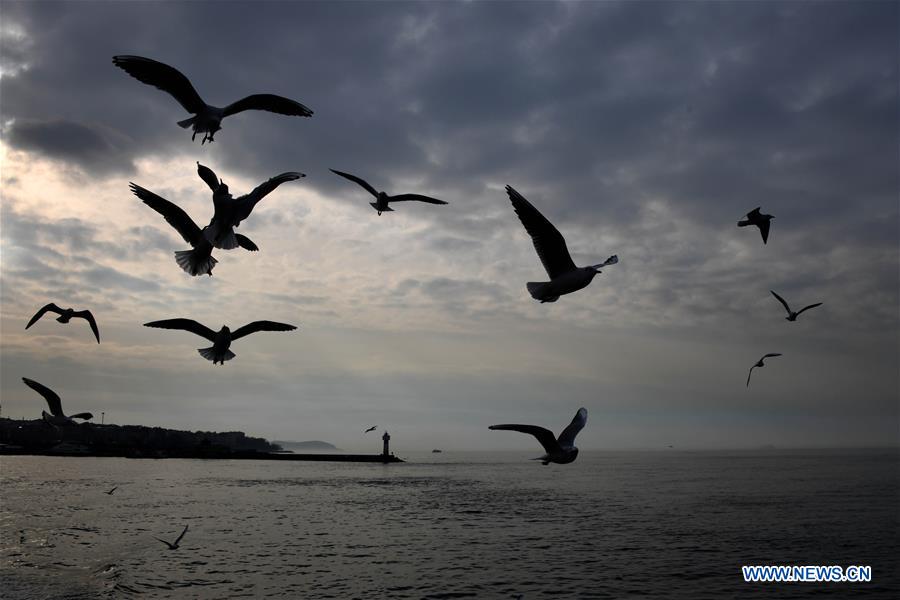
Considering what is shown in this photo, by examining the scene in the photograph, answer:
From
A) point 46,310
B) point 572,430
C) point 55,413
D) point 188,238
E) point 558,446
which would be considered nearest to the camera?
point 558,446

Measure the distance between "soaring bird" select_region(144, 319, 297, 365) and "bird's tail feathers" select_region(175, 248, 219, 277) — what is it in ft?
5.25

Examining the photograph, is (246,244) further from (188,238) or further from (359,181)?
(359,181)

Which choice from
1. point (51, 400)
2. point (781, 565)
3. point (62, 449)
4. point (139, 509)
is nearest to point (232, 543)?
point (51, 400)

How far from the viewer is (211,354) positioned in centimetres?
1474

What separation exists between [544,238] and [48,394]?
19.2 m

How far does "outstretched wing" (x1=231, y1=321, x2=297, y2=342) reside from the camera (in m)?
14.0

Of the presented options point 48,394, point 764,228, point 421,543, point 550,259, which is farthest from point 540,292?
point 421,543

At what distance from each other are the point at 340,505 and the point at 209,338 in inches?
1405

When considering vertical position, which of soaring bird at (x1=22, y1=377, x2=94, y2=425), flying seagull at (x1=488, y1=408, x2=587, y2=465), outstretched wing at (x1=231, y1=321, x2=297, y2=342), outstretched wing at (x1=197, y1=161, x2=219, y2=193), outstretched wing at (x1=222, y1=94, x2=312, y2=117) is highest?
outstretched wing at (x1=222, y1=94, x2=312, y2=117)

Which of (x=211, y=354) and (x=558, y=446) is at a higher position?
(x=211, y=354)

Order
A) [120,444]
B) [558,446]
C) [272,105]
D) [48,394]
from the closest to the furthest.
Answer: [272,105] → [558,446] → [48,394] → [120,444]

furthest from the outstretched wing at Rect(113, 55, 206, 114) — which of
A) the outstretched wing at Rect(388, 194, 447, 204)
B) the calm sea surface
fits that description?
the calm sea surface

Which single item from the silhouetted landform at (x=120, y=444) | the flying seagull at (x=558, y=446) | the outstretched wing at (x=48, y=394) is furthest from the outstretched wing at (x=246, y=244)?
the silhouetted landform at (x=120, y=444)

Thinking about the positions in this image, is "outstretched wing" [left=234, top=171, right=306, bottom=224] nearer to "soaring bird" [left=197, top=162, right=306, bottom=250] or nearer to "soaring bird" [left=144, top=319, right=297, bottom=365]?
"soaring bird" [left=197, top=162, right=306, bottom=250]
